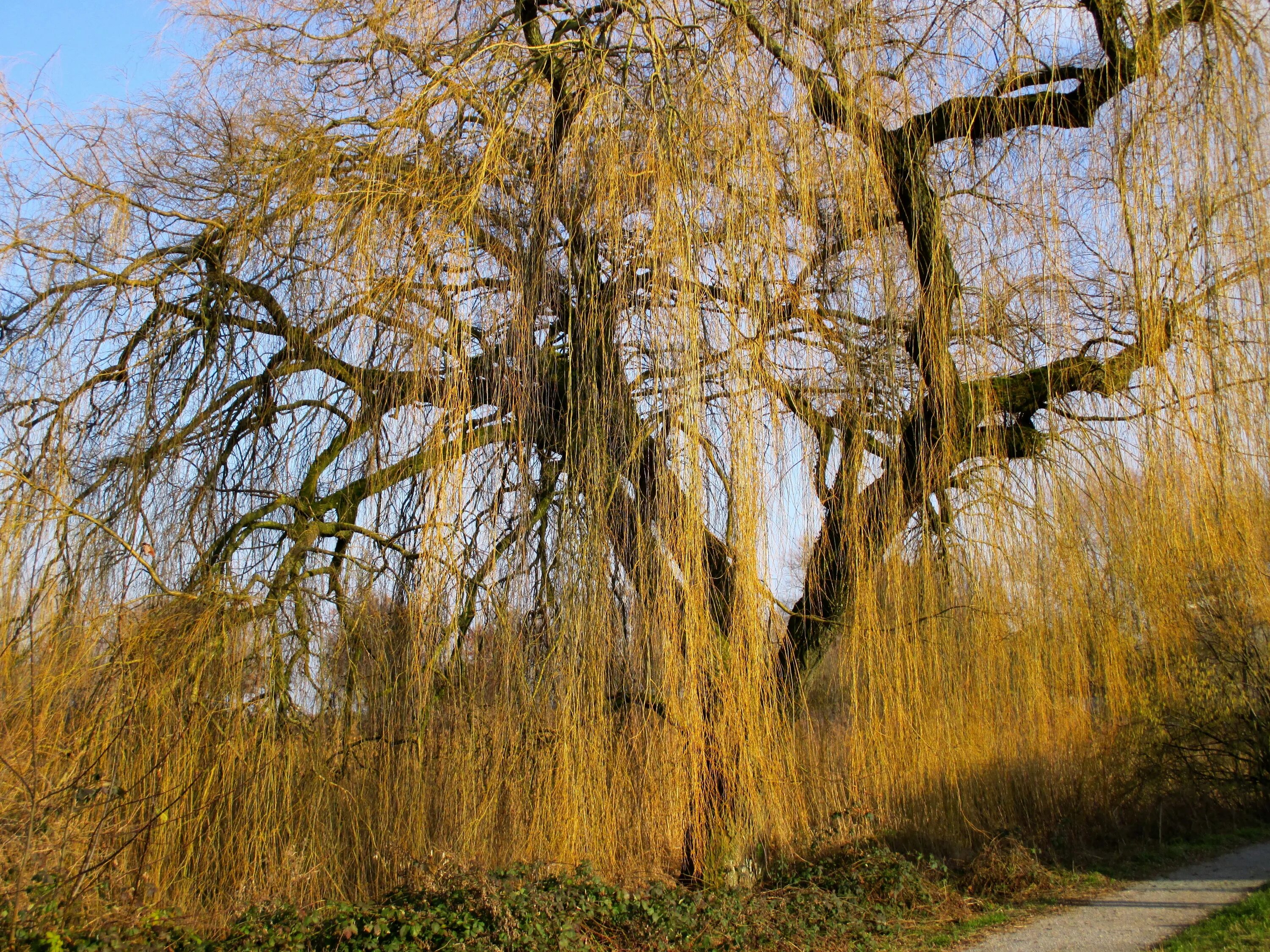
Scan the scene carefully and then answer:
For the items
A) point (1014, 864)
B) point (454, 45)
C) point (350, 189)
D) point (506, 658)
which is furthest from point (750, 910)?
point (454, 45)

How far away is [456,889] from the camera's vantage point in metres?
3.27

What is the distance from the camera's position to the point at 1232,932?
402 cm

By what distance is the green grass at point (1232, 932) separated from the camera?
3.78m

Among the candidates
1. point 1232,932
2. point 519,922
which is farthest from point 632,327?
point 1232,932

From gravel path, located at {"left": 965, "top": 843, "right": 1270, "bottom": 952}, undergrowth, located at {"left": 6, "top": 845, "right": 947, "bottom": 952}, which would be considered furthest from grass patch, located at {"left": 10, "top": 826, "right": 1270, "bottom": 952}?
gravel path, located at {"left": 965, "top": 843, "right": 1270, "bottom": 952}

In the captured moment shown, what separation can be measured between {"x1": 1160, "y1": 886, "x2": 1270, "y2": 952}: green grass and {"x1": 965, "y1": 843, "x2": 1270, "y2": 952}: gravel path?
11cm

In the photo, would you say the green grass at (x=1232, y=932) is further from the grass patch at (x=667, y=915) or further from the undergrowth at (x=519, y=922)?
the undergrowth at (x=519, y=922)

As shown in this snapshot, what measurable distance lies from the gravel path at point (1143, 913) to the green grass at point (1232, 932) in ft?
0.36

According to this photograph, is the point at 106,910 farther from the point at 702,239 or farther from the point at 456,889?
the point at 702,239

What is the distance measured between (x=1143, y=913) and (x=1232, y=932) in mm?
829

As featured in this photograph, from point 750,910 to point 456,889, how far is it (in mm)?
1466

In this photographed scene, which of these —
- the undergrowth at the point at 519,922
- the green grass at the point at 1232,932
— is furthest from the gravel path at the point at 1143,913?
the undergrowth at the point at 519,922

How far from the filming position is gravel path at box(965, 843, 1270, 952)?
13.7 ft

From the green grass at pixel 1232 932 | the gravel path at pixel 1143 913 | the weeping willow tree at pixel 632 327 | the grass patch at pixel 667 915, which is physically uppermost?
the weeping willow tree at pixel 632 327
